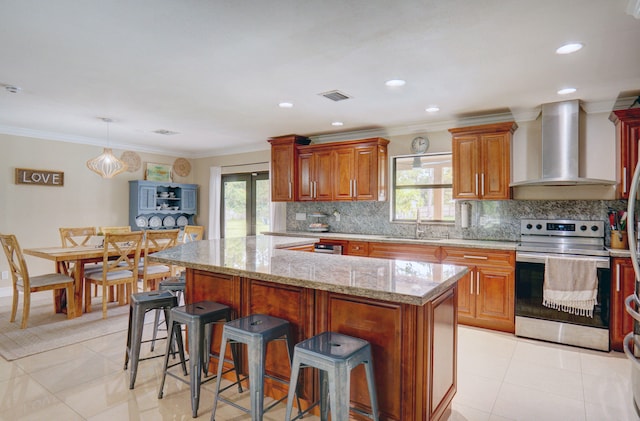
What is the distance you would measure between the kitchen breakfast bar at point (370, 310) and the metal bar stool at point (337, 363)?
0.12m

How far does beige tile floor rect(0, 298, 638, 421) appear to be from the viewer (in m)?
2.31

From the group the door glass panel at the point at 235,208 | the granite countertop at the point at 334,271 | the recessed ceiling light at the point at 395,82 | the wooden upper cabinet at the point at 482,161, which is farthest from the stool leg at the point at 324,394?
the door glass panel at the point at 235,208

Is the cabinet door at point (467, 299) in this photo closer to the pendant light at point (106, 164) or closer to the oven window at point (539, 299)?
the oven window at point (539, 299)

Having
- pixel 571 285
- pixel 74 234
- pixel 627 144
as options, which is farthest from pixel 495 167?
pixel 74 234

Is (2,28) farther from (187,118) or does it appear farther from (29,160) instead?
(29,160)

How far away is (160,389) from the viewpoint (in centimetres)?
246

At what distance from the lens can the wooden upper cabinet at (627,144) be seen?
11.2 feet

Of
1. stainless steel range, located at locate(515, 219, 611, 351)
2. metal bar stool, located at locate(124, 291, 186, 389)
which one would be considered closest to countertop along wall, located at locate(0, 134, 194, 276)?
metal bar stool, located at locate(124, 291, 186, 389)

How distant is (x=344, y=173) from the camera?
516 cm

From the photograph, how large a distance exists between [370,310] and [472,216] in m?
3.09

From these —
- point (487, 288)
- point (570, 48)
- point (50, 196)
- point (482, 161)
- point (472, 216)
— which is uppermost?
point (570, 48)

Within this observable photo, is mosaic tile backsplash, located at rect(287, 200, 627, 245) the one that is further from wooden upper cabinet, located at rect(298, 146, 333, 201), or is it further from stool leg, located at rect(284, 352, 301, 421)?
stool leg, located at rect(284, 352, 301, 421)

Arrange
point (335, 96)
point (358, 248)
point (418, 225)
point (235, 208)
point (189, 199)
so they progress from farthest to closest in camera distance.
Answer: point (189, 199), point (235, 208), point (418, 225), point (358, 248), point (335, 96)

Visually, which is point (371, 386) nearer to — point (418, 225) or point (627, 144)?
point (418, 225)
